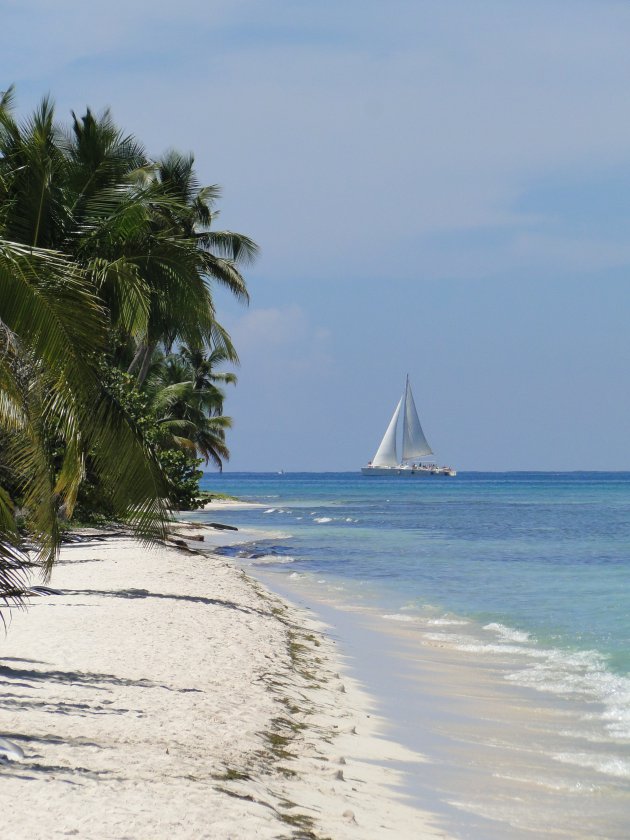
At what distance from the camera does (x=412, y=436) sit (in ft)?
427

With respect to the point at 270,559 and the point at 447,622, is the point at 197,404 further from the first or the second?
the point at 447,622

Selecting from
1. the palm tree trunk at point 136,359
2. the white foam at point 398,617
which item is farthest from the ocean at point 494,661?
the palm tree trunk at point 136,359

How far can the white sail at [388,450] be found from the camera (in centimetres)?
13281

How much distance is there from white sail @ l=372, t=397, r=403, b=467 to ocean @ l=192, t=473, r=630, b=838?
97971 millimetres

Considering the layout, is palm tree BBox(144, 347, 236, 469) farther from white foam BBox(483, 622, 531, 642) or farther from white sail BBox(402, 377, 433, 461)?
white sail BBox(402, 377, 433, 461)

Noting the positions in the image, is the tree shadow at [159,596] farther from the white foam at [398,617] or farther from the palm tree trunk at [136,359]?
the palm tree trunk at [136,359]

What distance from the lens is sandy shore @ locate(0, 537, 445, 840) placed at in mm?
5348

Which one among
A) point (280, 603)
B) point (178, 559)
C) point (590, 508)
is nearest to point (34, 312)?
point (280, 603)

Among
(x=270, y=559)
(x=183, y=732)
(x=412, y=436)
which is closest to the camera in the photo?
(x=183, y=732)

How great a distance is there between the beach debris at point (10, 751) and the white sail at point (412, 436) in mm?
121129

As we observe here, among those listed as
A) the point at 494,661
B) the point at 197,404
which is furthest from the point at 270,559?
the point at 197,404

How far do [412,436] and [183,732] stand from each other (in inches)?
4860

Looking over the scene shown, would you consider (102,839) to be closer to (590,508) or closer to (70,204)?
(70,204)

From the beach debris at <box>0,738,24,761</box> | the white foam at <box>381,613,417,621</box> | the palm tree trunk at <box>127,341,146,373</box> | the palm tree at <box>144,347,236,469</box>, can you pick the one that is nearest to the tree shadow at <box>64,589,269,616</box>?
the white foam at <box>381,613,417,621</box>
